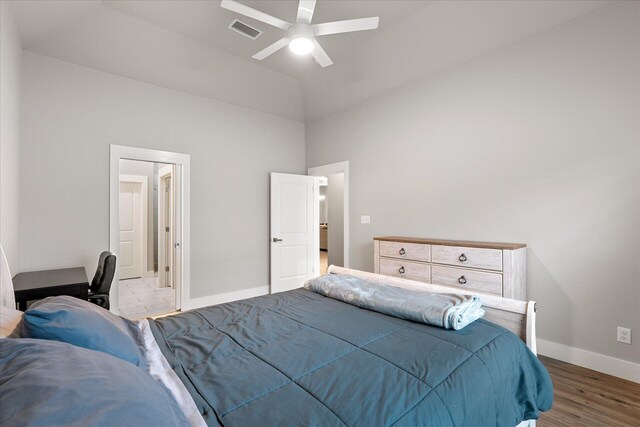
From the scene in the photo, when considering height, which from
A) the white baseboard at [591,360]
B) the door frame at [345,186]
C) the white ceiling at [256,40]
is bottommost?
the white baseboard at [591,360]

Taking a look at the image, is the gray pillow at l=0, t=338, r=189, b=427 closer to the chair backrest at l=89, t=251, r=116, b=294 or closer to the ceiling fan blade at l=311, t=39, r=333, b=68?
the chair backrest at l=89, t=251, r=116, b=294

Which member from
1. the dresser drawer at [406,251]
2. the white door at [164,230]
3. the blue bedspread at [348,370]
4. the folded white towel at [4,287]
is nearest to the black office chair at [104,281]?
the folded white towel at [4,287]

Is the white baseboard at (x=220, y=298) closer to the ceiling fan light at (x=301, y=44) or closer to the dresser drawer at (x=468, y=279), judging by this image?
the dresser drawer at (x=468, y=279)

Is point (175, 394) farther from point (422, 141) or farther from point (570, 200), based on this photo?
point (422, 141)

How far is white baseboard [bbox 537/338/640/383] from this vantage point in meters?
2.28

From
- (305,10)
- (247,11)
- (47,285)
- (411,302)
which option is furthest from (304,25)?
(47,285)

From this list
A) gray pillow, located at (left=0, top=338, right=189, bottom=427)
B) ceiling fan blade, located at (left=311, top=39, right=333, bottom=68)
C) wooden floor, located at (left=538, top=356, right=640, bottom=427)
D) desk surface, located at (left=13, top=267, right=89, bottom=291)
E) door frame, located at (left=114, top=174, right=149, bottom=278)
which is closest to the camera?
gray pillow, located at (left=0, top=338, right=189, bottom=427)

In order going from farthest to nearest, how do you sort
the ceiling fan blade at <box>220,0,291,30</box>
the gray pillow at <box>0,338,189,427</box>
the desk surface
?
the desk surface
the ceiling fan blade at <box>220,0,291,30</box>
the gray pillow at <box>0,338,189,427</box>

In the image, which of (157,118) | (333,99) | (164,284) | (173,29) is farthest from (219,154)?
(164,284)

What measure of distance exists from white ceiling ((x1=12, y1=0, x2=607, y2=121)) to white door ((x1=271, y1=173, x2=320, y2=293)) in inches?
58.7

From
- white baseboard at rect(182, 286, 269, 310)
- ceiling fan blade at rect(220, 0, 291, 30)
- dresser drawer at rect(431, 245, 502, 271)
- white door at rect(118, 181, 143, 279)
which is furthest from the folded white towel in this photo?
white door at rect(118, 181, 143, 279)

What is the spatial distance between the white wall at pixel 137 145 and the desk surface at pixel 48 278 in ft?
0.68

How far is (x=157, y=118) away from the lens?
3.76 metres

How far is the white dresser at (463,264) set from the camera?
2562mm
